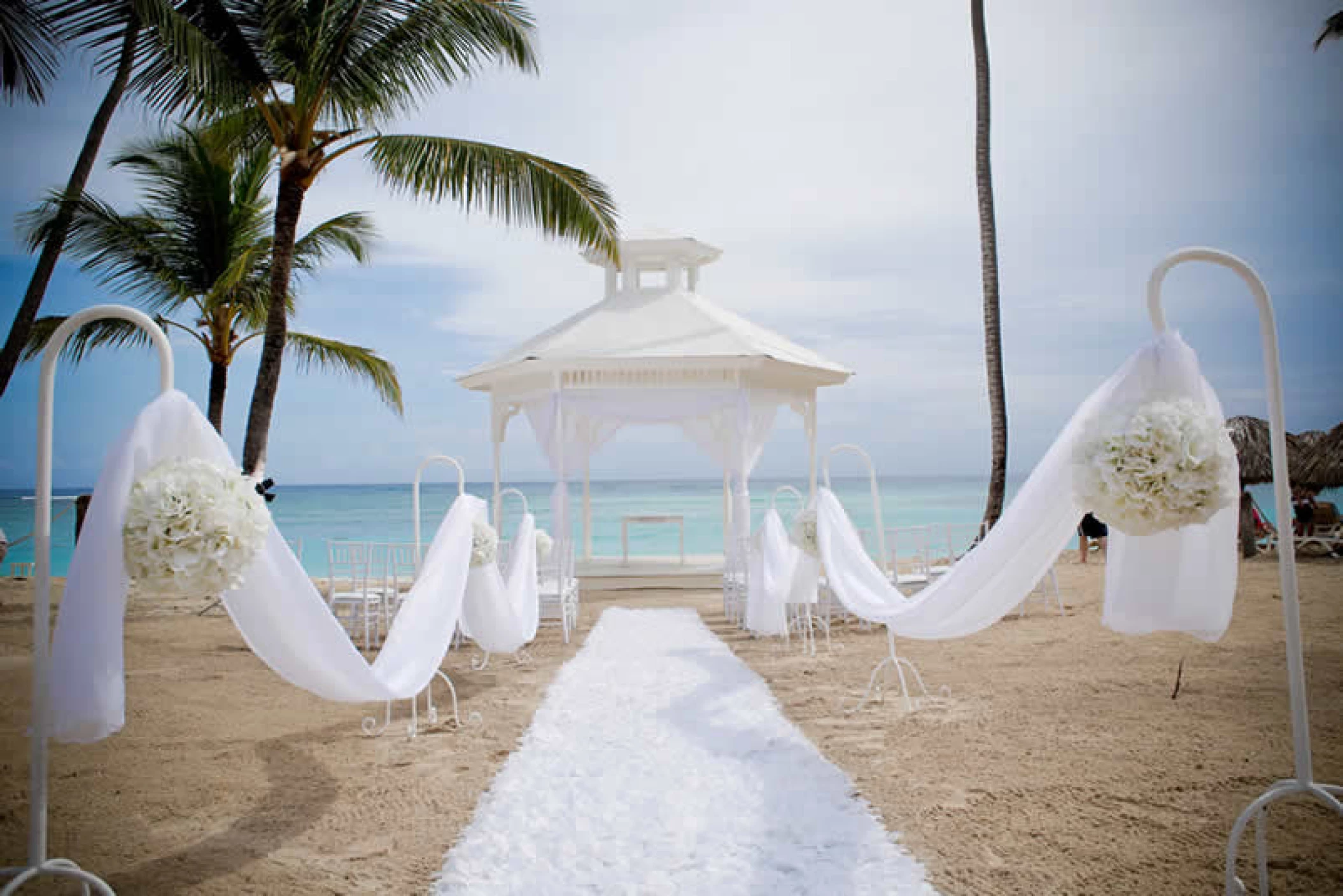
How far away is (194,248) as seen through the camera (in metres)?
11.9

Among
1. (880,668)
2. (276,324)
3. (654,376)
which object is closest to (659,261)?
(654,376)

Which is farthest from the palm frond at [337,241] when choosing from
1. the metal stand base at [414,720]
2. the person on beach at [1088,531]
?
the person on beach at [1088,531]

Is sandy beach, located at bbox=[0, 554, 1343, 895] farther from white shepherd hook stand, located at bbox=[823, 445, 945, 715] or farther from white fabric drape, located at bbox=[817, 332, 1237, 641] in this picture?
white fabric drape, located at bbox=[817, 332, 1237, 641]

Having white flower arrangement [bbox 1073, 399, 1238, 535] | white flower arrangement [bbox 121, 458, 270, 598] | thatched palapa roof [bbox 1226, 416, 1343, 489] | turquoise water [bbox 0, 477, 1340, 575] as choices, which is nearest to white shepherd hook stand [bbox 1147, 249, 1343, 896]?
white flower arrangement [bbox 1073, 399, 1238, 535]

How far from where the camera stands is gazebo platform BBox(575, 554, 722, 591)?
11859 mm

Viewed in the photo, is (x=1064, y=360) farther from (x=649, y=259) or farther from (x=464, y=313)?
(x=464, y=313)

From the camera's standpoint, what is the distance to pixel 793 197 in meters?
18.1

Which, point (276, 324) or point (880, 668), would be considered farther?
point (276, 324)

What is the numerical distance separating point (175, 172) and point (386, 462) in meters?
21.9

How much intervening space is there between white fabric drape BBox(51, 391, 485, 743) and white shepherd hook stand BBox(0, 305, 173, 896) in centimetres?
8

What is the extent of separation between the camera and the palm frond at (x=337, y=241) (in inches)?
455

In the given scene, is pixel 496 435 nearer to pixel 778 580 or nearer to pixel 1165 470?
pixel 778 580

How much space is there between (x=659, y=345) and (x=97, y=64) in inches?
254

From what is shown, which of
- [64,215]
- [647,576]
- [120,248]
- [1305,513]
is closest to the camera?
[64,215]
